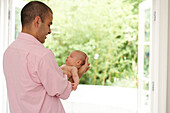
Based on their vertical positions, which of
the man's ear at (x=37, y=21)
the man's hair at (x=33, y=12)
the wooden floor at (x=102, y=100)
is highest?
the man's hair at (x=33, y=12)

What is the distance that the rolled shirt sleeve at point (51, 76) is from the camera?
122 cm

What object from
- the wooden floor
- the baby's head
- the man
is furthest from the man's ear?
the wooden floor

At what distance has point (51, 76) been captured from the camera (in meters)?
1.25

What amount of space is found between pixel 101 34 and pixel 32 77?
4.41 m

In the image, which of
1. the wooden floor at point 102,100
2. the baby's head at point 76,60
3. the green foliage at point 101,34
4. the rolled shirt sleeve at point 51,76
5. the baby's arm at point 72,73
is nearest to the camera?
the rolled shirt sleeve at point 51,76

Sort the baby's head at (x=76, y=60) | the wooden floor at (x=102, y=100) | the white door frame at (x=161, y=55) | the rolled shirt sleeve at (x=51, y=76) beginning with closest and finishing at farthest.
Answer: the rolled shirt sleeve at (x=51, y=76), the baby's head at (x=76, y=60), the white door frame at (x=161, y=55), the wooden floor at (x=102, y=100)

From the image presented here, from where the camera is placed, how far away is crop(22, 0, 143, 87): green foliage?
5402 millimetres

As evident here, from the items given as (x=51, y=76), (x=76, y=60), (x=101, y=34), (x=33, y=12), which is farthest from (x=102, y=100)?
(x=33, y=12)

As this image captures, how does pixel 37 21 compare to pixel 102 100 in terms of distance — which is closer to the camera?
pixel 37 21

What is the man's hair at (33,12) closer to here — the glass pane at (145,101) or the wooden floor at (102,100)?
the glass pane at (145,101)

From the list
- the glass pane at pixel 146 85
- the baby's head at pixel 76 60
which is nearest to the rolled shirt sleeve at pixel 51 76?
the baby's head at pixel 76 60

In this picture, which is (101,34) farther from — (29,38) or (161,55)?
(29,38)

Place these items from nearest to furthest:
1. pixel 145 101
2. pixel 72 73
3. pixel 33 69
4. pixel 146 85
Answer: pixel 33 69
pixel 72 73
pixel 146 85
pixel 145 101

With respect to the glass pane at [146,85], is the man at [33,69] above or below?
above
